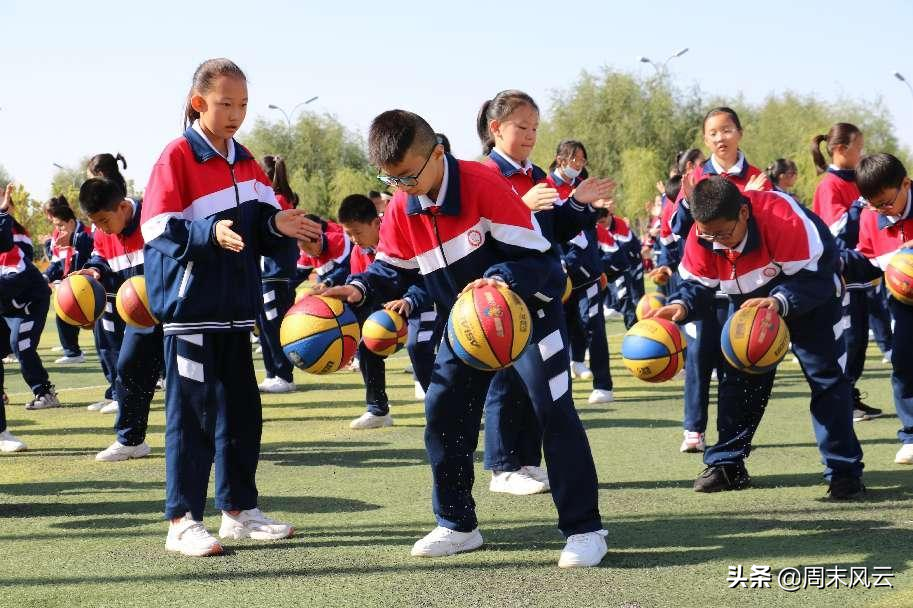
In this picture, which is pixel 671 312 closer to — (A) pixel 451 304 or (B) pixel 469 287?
(A) pixel 451 304

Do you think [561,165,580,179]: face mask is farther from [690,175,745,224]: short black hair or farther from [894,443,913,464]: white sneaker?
[894,443,913,464]: white sneaker

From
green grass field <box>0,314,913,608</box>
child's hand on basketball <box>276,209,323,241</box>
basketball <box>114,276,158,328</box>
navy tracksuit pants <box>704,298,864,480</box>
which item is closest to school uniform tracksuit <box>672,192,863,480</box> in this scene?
navy tracksuit pants <box>704,298,864,480</box>

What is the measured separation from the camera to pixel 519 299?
5582 mm

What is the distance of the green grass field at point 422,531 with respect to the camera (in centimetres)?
538

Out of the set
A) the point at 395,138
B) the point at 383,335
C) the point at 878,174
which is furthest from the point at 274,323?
the point at 395,138

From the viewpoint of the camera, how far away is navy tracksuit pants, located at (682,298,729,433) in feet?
29.6

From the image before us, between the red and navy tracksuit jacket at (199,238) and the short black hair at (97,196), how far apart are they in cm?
312

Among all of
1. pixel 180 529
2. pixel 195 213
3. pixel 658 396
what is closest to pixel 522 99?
pixel 195 213

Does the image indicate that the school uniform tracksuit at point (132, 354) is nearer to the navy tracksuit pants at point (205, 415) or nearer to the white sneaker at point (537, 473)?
the navy tracksuit pants at point (205, 415)

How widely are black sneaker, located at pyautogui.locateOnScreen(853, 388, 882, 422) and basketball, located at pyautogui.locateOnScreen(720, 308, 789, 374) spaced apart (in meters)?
4.34

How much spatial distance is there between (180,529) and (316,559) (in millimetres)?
747

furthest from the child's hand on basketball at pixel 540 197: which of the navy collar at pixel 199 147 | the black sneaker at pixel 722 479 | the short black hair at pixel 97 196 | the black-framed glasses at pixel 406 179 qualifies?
the short black hair at pixel 97 196

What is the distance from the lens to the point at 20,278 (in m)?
13.7

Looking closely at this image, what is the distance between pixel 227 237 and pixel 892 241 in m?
5.01
